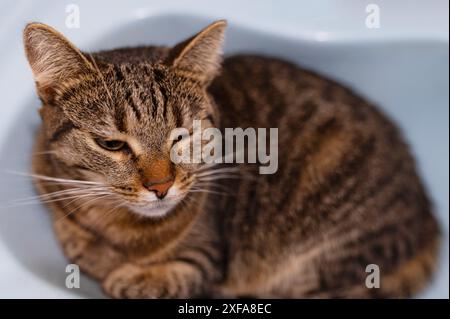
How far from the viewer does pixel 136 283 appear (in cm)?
115

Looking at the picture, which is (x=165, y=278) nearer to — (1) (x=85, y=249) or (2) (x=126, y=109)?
(1) (x=85, y=249)

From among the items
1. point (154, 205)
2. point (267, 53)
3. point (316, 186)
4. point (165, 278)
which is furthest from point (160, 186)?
point (267, 53)

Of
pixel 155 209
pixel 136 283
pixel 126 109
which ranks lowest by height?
pixel 136 283

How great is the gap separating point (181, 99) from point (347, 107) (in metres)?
0.49

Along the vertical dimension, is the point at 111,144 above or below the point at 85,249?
above

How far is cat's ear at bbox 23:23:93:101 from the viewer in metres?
0.81

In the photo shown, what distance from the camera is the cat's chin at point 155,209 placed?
999mm

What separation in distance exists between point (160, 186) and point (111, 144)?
12 centimetres

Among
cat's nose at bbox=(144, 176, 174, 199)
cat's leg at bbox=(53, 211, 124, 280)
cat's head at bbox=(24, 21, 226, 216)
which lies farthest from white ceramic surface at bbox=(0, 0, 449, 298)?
cat's nose at bbox=(144, 176, 174, 199)

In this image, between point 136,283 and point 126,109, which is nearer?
point 126,109

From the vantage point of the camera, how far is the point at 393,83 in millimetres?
1483

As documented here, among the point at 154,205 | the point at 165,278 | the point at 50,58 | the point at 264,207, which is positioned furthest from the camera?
the point at 264,207

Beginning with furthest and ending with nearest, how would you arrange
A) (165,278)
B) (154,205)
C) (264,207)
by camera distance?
1. (264,207)
2. (165,278)
3. (154,205)
